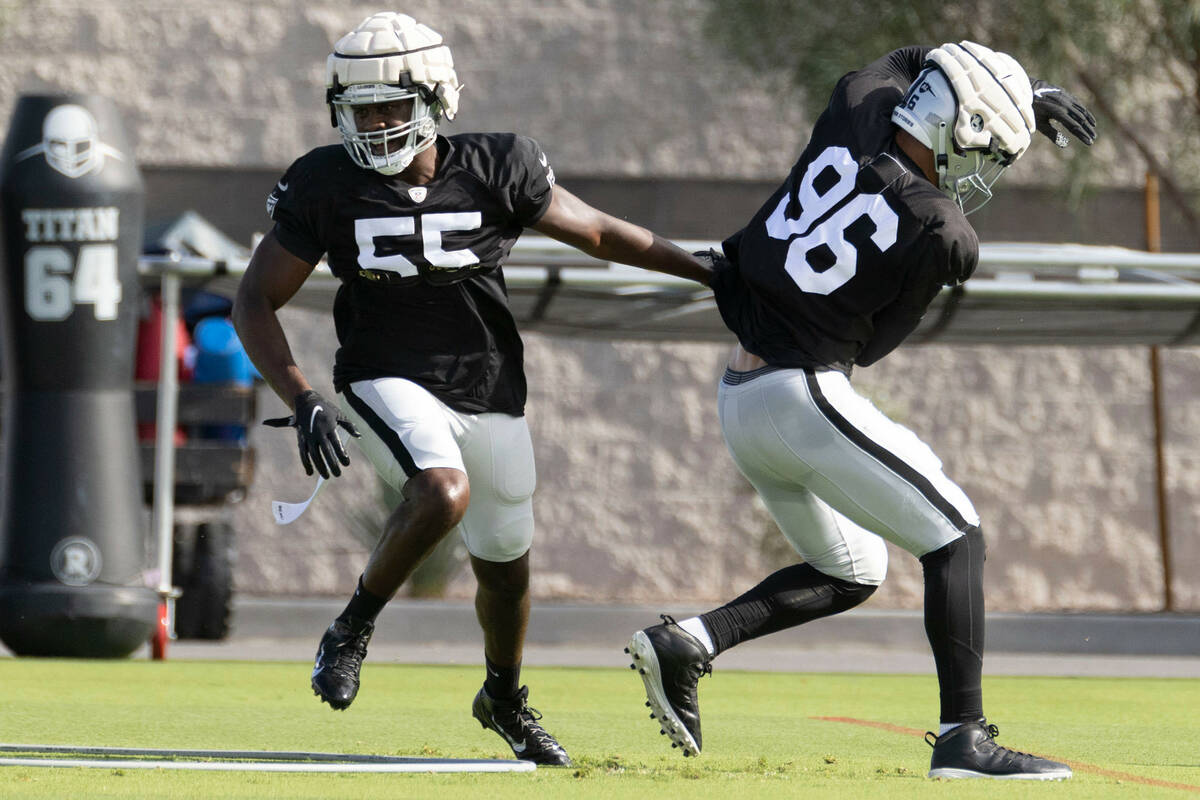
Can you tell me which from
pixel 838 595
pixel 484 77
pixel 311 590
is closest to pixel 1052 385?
pixel 484 77

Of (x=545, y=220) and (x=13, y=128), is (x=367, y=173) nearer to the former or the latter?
(x=545, y=220)

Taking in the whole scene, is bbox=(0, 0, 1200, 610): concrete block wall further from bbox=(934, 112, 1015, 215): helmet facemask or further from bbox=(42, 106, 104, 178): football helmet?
bbox=(934, 112, 1015, 215): helmet facemask

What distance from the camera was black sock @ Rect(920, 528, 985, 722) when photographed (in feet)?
13.5

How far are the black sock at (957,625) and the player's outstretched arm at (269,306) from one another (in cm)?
169

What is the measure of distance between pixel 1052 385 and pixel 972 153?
9861mm

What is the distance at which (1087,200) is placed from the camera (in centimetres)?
1370

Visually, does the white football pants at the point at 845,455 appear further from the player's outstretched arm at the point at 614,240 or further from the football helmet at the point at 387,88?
the football helmet at the point at 387,88

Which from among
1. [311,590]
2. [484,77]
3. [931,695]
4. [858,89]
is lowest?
[311,590]

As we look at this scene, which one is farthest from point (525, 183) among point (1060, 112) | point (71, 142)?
point (71, 142)

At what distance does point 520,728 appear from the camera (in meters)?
4.59

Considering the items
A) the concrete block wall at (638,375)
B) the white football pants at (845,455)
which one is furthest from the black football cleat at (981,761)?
the concrete block wall at (638,375)

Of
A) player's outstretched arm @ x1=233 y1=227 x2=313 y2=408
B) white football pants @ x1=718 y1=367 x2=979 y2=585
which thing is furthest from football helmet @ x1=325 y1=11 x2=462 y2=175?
white football pants @ x1=718 y1=367 x2=979 y2=585

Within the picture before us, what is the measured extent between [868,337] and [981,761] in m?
1.08

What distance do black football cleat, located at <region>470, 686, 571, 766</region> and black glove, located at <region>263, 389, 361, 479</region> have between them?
863mm
